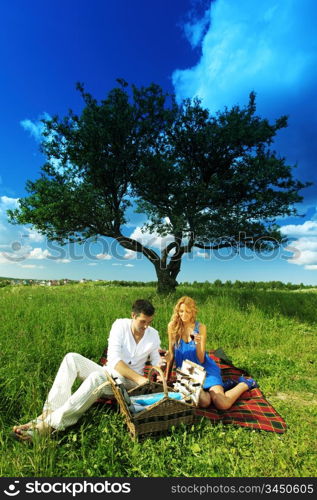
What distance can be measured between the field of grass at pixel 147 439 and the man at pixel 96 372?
7.5 inches

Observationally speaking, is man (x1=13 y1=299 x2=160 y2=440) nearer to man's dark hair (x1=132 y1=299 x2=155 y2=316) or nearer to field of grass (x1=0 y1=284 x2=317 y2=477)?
man's dark hair (x1=132 y1=299 x2=155 y2=316)

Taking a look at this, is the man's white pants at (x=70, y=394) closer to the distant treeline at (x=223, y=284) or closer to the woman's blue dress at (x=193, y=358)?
the woman's blue dress at (x=193, y=358)

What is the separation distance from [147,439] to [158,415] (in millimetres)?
268

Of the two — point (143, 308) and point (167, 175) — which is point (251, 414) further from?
point (167, 175)

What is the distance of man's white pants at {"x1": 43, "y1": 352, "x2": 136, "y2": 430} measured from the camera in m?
3.67

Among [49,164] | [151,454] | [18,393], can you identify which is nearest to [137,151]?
[49,164]

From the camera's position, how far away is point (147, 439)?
3.71m

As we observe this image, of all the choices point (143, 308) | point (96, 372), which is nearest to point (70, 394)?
point (96, 372)

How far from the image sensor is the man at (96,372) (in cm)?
364

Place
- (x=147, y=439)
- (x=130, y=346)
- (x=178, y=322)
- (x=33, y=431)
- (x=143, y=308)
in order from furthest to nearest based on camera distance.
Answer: (x=178, y=322)
(x=130, y=346)
(x=143, y=308)
(x=147, y=439)
(x=33, y=431)

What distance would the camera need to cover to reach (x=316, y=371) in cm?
663

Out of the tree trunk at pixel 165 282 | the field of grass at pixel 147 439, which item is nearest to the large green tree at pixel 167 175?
the tree trunk at pixel 165 282
